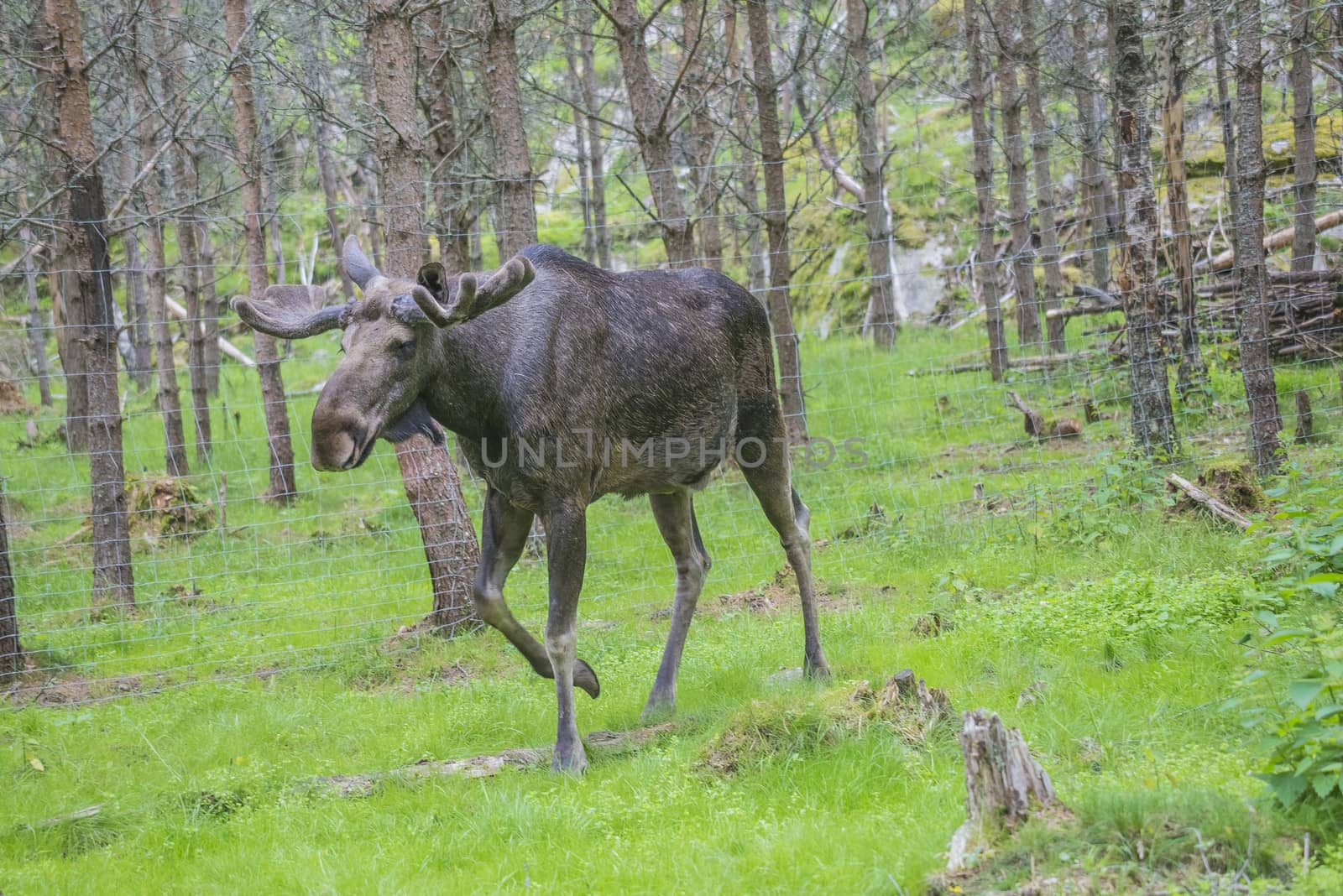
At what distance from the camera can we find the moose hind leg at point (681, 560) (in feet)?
21.6

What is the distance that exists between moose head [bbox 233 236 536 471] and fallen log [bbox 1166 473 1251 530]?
5.12 m

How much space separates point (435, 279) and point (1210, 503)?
561cm

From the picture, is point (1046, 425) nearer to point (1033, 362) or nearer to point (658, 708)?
point (1033, 362)

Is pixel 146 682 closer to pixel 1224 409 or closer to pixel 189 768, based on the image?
pixel 189 768

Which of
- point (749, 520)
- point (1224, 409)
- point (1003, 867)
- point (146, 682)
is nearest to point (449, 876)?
point (1003, 867)

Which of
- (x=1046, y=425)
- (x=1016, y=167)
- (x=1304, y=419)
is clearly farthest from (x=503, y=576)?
(x=1016, y=167)

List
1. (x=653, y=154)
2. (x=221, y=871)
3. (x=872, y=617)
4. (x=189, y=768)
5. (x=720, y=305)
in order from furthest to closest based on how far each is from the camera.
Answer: (x=653, y=154) → (x=872, y=617) → (x=720, y=305) → (x=189, y=768) → (x=221, y=871)

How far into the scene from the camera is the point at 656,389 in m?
6.19

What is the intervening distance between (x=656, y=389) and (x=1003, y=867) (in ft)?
11.0

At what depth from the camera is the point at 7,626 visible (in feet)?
25.2

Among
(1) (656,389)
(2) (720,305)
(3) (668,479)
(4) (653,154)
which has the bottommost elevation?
(3) (668,479)

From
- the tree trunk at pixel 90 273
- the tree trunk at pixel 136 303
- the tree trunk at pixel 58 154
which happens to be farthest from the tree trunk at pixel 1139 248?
the tree trunk at pixel 136 303

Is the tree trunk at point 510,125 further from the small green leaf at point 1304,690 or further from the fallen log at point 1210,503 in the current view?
the small green leaf at point 1304,690

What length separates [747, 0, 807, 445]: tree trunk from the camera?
10812 millimetres
